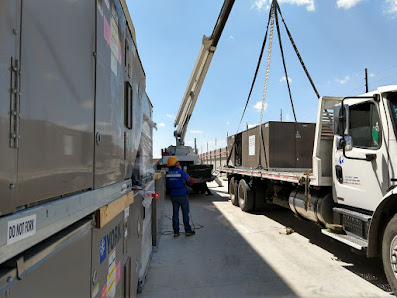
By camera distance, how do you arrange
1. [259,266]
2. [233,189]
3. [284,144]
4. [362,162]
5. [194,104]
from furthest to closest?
[194,104]
[233,189]
[284,144]
[259,266]
[362,162]

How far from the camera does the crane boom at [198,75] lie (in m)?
7.87

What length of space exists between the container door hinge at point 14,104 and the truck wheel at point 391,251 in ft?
13.1

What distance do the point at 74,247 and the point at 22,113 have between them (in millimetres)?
719

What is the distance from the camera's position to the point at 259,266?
4328 millimetres

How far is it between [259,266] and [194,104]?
27.6 feet

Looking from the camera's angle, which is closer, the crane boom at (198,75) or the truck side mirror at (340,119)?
the truck side mirror at (340,119)

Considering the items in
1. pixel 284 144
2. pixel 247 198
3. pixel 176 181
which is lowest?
pixel 247 198

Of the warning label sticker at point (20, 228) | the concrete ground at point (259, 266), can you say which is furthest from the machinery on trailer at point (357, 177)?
the warning label sticker at point (20, 228)

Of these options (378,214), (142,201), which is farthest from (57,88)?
(378,214)

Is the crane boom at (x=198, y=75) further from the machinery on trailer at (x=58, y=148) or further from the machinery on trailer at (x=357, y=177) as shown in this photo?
the machinery on trailer at (x=58, y=148)

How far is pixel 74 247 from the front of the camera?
1.30 metres

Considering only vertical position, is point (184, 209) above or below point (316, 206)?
below

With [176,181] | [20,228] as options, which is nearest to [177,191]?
[176,181]

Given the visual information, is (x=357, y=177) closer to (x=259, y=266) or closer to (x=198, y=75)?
(x=259, y=266)
